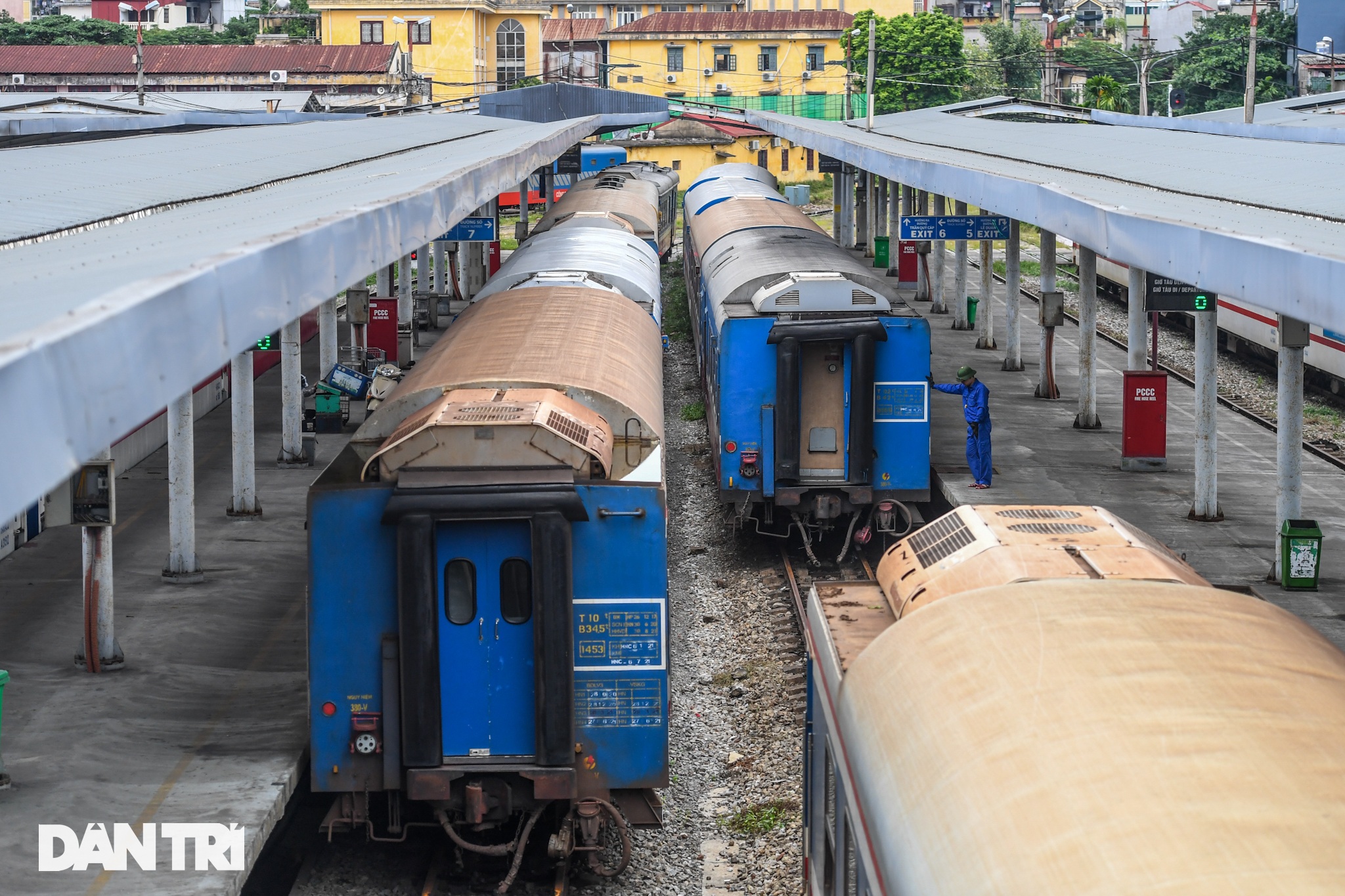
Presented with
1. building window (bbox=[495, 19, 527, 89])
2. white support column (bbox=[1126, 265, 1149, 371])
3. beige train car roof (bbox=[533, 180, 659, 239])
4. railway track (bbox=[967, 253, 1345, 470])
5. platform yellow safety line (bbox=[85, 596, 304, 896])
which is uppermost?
building window (bbox=[495, 19, 527, 89])

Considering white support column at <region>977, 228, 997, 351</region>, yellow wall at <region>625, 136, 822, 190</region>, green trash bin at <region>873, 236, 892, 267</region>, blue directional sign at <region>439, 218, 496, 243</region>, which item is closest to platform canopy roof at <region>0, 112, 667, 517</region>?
blue directional sign at <region>439, 218, 496, 243</region>

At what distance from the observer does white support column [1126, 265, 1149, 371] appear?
61.3 feet

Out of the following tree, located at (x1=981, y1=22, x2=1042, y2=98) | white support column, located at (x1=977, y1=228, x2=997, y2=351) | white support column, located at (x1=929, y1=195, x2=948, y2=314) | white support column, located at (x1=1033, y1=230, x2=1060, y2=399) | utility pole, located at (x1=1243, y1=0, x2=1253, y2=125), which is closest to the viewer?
white support column, located at (x1=1033, y1=230, x2=1060, y2=399)

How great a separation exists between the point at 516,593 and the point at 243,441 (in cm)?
861

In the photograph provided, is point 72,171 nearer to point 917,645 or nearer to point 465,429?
point 465,429

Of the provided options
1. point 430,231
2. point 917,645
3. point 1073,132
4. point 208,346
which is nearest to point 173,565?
point 430,231

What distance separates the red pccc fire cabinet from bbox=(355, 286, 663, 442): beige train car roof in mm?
8040

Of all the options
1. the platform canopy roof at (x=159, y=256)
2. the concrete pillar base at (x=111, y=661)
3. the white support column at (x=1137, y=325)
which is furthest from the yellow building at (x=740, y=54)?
the concrete pillar base at (x=111, y=661)

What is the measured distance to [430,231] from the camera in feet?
37.1

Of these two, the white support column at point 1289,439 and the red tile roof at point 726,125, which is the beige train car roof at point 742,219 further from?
the red tile roof at point 726,125

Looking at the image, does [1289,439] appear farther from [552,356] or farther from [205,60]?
[205,60]

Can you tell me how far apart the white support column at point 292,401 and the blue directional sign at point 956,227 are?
9469 mm

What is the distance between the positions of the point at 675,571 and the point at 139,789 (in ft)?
24.5

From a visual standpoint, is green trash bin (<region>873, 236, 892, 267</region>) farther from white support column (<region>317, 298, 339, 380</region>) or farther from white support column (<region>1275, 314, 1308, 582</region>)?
white support column (<region>1275, 314, 1308, 582</region>)
